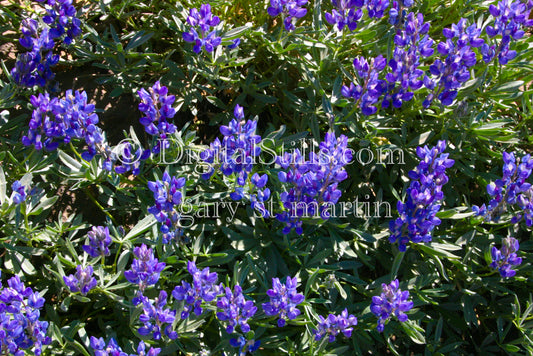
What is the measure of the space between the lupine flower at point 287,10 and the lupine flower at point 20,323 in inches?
69.4

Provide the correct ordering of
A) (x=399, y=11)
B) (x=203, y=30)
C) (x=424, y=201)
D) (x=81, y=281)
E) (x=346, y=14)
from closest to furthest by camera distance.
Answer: (x=81, y=281)
(x=424, y=201)
(x=203, y=30)
(x=346, y=14)
(x=399, y=11)

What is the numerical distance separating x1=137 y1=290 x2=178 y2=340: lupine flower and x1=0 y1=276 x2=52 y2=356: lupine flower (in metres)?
0.43

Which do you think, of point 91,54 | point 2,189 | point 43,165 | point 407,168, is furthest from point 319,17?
point 2,189

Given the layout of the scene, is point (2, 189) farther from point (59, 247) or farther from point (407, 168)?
point (407, 168)

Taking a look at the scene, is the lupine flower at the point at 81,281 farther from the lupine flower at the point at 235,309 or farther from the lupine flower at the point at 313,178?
the lupine flower at the point at 313,178

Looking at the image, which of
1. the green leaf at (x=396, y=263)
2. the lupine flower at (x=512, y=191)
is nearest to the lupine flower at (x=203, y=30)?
the green leaf at (x=396, y=263)

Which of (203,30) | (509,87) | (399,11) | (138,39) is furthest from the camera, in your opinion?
(138,39)

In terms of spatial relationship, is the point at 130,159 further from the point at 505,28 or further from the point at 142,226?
the point at 505,28

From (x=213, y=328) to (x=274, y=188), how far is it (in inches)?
30.3

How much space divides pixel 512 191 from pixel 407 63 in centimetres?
80

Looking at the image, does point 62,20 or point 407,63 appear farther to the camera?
point 62,20

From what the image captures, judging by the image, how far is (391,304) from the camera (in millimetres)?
2537

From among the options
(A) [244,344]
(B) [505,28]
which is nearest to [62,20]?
(A) [244,344]

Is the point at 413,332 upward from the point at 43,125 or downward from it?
downward
